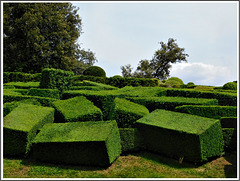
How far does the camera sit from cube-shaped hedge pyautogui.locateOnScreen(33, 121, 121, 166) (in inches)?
219

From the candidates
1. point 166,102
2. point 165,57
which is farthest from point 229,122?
point 165,57

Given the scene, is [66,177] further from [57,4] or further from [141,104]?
[57,4]

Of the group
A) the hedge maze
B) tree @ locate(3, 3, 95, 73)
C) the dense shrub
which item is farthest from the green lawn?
tree @ locate(3, 3, 95, 73)

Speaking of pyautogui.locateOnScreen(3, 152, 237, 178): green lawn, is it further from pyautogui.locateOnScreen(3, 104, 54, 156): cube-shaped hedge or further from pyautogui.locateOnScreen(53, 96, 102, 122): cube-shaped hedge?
pyautogui.locateOnScreen(53, 96, 102, 122): cube-shaped hedge

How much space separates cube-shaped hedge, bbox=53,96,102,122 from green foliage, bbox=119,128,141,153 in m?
1.43

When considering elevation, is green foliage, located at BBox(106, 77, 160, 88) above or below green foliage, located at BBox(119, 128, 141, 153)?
above

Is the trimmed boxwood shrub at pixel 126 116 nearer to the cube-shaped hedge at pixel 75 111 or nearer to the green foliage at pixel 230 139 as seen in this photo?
the cube-shaped hedge at pixel 75 111

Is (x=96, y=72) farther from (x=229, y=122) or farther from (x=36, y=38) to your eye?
(x=229, y=122)

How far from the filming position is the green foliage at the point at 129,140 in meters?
6.35

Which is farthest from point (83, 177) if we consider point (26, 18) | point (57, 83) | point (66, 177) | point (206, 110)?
point (26, 18)

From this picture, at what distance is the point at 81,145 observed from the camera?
5.62 meters

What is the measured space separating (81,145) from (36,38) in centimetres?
2435

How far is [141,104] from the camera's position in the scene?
28.0 ft

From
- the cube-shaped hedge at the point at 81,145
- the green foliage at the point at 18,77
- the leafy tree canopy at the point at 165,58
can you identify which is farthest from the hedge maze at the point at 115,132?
the leafy tree canopy at the point at 165,58
